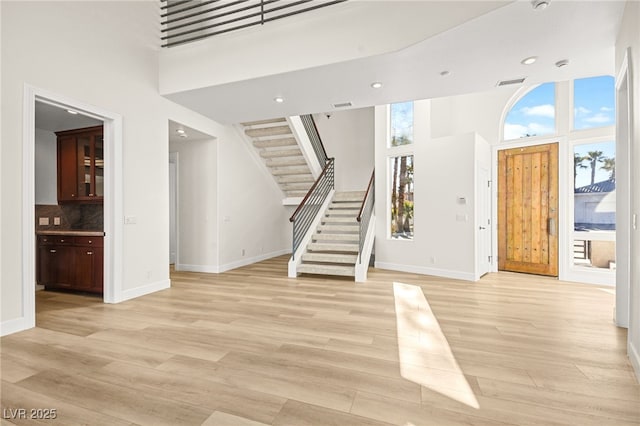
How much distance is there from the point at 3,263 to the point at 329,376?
130 inches

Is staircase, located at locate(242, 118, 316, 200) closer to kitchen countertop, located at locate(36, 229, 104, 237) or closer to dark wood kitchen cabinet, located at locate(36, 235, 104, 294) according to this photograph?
kitchen countertop, located at locate(36, 229, 104, 237)

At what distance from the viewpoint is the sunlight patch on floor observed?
203cm

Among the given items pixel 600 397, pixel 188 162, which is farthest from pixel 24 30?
pixel 600 397

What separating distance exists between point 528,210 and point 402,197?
2.47 metres

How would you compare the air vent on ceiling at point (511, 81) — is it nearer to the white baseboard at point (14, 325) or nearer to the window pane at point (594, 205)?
the window pane at point (594, 205)

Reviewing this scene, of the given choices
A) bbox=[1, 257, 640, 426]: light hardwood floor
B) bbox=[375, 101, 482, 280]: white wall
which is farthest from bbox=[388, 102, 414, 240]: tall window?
bbox=[1, 257, 640, 426]: light hardwood floor

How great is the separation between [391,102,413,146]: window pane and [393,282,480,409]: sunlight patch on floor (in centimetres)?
383

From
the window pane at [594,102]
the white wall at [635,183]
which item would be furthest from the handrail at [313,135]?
the white wall at [635,183]

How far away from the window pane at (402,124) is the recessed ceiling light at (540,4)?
3677 mm

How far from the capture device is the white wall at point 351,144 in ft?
32.0

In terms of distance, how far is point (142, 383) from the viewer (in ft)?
6.86

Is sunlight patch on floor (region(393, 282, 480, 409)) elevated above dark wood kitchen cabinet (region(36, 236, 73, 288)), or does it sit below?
below

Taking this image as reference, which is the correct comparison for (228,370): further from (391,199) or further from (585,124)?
(585,124)

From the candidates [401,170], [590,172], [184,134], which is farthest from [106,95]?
[590,172]
